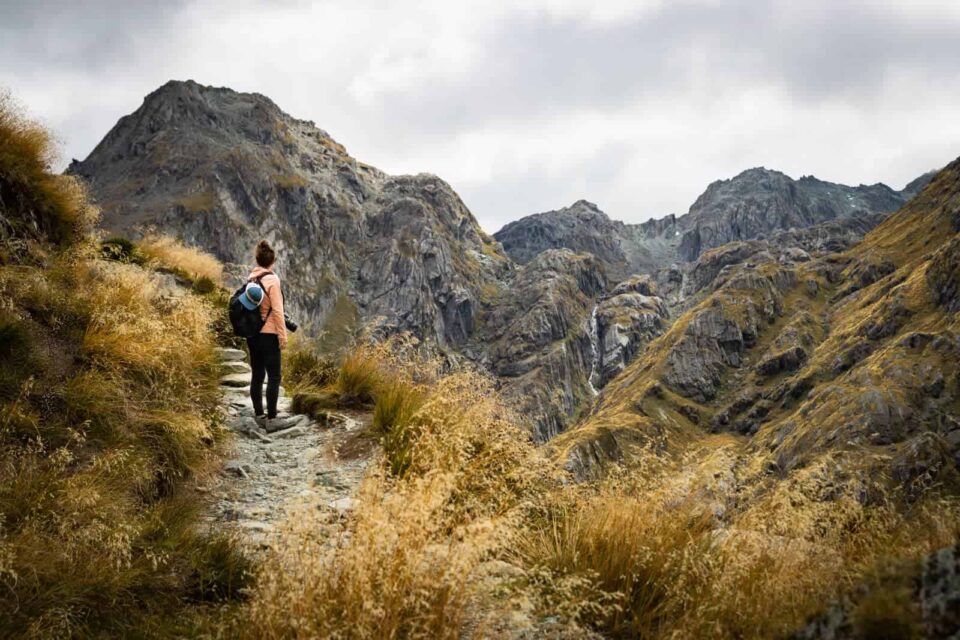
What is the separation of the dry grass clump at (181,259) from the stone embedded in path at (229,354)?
13.8 ft

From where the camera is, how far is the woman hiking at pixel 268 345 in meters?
9.76

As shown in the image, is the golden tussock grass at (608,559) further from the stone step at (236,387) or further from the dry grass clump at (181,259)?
the dry grass clump at (181,259)

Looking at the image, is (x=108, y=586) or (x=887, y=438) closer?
(x=108, y=586)

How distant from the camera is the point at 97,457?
5.43m

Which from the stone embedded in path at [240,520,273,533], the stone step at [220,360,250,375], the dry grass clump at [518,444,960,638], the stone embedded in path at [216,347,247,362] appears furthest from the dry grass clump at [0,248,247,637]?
the dry grass clump at [518,444,960,638]

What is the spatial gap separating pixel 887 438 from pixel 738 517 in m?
172

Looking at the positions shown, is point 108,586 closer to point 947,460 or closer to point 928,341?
point 947,460

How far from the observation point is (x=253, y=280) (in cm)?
989

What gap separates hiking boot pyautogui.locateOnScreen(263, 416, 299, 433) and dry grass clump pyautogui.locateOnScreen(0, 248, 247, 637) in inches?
48.5

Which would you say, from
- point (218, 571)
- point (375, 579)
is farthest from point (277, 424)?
point (375, 579)

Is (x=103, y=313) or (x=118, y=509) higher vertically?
(x=103, y=313)

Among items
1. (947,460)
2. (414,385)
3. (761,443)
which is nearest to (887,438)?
(947,460)

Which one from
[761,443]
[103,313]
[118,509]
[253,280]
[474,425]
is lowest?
[761,443]

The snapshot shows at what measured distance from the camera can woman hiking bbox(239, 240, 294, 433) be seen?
9758 mm
